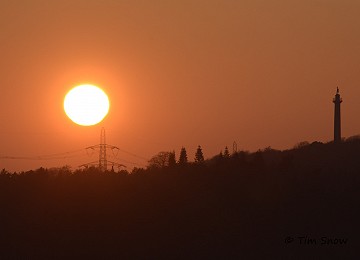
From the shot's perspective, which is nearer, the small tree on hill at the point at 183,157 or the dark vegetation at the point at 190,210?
the dark vegetation at the point at 190,210

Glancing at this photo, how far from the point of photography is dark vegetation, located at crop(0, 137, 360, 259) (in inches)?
4540

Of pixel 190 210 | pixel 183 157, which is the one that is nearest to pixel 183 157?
pixel 183 157

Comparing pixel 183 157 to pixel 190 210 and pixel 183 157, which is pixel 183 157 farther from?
pixel 190 210

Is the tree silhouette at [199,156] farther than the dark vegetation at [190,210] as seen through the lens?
Yes

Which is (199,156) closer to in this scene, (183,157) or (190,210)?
(183,157)

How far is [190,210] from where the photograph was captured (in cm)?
13212

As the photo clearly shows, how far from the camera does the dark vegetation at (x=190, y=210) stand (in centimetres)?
11531

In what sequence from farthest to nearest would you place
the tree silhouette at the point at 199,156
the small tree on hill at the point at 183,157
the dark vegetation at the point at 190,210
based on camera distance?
the tree silhouette at the point at 199,156 < the small tree on hill at the point at 183,157 < the dark vegetation at the point at 190,210

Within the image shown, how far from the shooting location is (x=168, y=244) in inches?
4641

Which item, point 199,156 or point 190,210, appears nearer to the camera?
point 190,210

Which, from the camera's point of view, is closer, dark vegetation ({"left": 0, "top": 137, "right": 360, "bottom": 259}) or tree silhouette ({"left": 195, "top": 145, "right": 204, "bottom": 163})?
dark vegetation ({"left": 0, "top": 137, "right": 360, "bottom": 259})

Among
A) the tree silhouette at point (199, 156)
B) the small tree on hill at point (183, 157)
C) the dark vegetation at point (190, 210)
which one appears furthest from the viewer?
the tree silhouette at point (199, 156)

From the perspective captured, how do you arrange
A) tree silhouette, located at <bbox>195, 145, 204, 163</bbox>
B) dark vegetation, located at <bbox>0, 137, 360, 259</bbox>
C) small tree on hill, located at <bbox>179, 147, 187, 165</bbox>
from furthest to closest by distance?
tree silhouette, located at <bbox>195, 145, 204, 163</bbox>, small tree on hill, located at <bbox>179, 147, 187, 165</bbox>, dark vegetation, located at <bbox>0, 137, 360, 259</bbox>

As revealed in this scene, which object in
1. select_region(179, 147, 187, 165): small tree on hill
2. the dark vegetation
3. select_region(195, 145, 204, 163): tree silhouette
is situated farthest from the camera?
select_region(195, 145, 204, 163): tree silhouette
